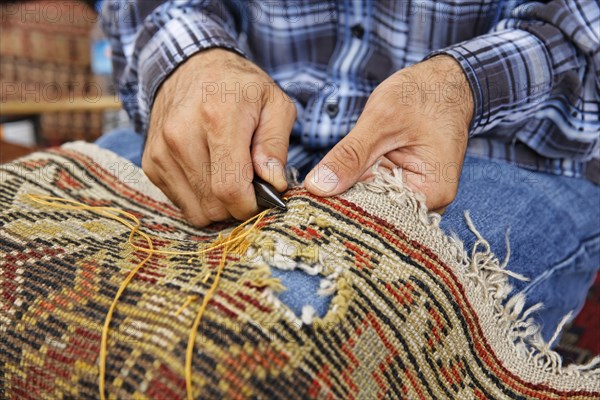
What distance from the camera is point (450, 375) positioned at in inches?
19.1

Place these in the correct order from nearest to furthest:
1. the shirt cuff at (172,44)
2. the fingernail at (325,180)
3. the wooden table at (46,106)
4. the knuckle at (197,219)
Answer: the fingernail at (325,180) < the knuckle at (197,219) < the shirt cuff at (172,44) < the wooden table at (46,106)

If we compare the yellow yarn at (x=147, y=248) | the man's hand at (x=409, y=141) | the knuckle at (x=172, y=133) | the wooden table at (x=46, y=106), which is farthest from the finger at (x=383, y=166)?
the wooden table at (x=46, y=106)

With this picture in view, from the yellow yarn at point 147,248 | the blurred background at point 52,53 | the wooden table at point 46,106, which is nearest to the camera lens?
the yellow yarn at point 147,248

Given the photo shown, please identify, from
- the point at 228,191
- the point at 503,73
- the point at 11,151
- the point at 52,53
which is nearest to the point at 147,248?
the point at 228,191

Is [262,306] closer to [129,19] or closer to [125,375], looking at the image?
[125,375]

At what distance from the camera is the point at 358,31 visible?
0.80 metres

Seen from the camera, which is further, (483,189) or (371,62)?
(371,62)

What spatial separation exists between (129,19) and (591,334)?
105 centimetres

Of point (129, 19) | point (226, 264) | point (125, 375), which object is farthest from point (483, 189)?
point (129, 19)

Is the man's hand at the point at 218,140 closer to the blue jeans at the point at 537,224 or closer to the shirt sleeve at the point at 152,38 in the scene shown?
the shirt sleeve at the point at 152,38

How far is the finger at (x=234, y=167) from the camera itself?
1.82 ft

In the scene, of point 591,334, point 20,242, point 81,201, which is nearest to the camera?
point 20,242

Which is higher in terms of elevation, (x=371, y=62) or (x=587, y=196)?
(x=371, y=62)

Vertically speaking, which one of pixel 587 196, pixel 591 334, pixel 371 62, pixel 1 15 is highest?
pixel 371 62
